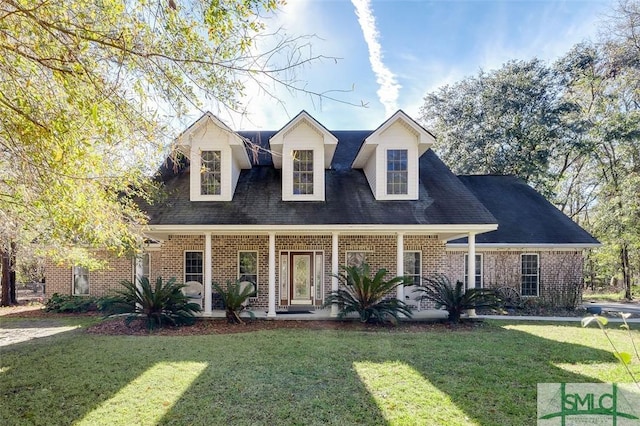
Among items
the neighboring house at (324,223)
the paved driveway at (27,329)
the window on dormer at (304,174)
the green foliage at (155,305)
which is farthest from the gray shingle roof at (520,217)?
the paved driveway at (27,329)

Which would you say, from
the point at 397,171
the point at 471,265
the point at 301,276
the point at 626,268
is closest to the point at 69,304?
the point at 301,276

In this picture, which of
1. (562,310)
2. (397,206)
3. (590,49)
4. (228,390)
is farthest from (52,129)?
(590,49)

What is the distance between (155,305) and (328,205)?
18.7 feet

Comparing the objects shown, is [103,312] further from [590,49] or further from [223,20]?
[590,49]

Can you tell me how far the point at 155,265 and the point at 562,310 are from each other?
15245mm

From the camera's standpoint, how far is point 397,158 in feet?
38.6

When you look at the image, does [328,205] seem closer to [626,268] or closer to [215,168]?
[215,168]

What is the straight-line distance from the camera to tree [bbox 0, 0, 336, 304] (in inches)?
138

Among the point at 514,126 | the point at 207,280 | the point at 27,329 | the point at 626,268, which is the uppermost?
the point at 514,126

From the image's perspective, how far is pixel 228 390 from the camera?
4.96m

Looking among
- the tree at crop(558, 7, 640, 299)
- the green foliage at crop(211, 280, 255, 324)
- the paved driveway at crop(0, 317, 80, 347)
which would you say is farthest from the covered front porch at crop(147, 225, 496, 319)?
the tree at crop(558, 7, 640, 299)

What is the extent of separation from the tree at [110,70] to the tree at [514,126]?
69.6ft

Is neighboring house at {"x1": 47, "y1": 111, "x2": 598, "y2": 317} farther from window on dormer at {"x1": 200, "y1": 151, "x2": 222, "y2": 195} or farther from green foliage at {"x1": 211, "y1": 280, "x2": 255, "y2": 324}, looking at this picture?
green foliage at {"x1": 211, "y1": 280, "x2": 255, "y2": 324}

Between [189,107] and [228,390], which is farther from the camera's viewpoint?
[228,390]
